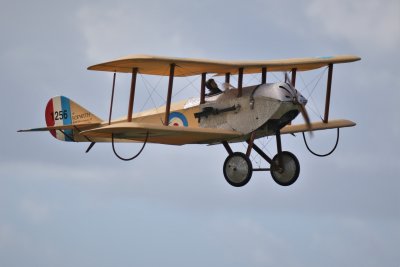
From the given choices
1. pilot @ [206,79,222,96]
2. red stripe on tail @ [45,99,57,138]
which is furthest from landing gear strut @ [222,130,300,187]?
red stripe on tail @ [45,99,57,138]

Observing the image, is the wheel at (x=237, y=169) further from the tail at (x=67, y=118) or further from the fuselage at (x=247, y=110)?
the tail at (x=67, y=118)

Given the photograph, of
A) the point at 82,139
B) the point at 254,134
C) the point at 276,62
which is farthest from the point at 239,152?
the point at 82,139

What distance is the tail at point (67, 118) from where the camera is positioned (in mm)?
30766

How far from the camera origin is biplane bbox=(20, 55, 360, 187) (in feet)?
87.8

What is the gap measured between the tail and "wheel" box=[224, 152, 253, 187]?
481cm

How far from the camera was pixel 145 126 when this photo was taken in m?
25.7

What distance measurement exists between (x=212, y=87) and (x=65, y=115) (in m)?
5.66

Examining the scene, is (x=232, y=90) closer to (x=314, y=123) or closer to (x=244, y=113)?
(x=244, y=113)

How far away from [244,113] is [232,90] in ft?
2.86

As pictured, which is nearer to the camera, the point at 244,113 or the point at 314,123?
the point at 244,113

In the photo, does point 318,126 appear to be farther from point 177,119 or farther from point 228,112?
point 177,119

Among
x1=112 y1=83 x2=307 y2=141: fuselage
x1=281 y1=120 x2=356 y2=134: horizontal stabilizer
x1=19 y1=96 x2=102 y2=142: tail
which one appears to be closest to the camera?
x1=112 y1=83 x2=307 y2=141: fuselage

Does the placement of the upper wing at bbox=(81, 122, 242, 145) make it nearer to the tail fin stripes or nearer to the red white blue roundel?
the red white blue roundel

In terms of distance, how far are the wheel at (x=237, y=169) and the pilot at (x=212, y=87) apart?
179cm
